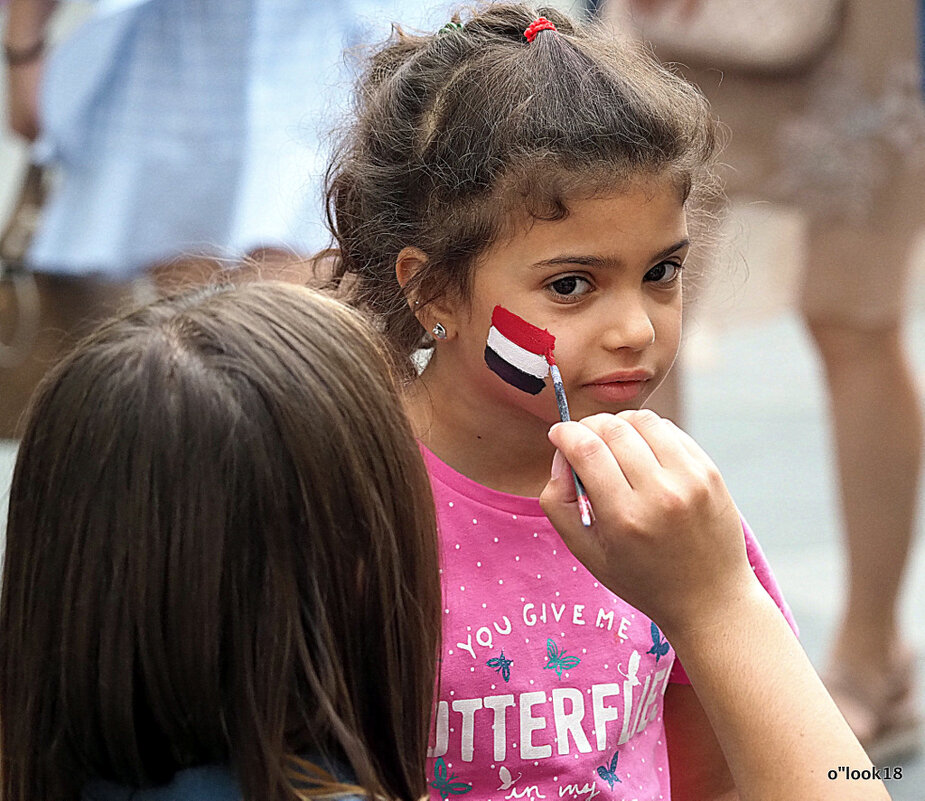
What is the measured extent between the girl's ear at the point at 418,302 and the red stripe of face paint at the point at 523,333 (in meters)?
0.09

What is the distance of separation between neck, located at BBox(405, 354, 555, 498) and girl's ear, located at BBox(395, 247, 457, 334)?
8cm

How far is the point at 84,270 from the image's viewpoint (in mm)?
2943

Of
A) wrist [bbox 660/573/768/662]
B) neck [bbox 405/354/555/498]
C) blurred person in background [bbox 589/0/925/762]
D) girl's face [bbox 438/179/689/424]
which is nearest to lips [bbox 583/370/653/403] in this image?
girl's face [bbox 438/179/689/424]

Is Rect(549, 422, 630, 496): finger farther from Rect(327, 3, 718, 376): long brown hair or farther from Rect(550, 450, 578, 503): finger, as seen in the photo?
Rect(327, 3, 718, 376): long brown hair

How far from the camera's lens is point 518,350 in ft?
5.39

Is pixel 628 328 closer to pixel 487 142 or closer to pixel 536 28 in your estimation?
pixel 487 142

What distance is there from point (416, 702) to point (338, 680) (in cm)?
11

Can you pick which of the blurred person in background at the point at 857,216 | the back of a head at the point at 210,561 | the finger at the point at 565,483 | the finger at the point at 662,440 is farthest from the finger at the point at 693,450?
the blurred person in background at the point at 857,216

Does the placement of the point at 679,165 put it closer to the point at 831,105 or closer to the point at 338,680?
the point at 338,680

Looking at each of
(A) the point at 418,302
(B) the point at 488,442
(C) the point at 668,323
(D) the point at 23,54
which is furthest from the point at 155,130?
(C) the point at 668,323

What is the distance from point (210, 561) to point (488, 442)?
575 mm

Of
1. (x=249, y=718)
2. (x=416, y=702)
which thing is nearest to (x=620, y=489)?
(x=416, y=702)

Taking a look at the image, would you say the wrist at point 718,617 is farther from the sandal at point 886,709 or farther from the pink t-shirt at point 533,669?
the sandal at point 886,709

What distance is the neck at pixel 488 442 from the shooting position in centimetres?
173
